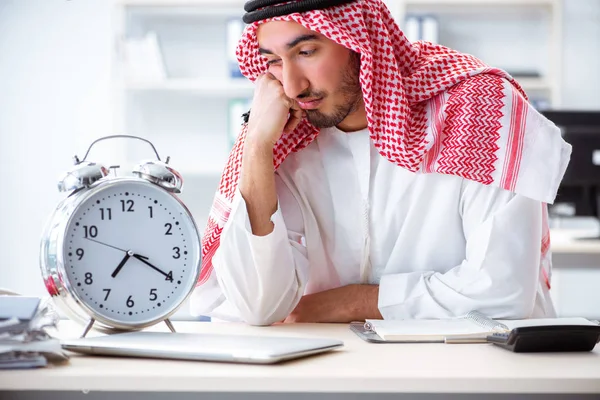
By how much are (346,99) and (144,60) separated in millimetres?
2924

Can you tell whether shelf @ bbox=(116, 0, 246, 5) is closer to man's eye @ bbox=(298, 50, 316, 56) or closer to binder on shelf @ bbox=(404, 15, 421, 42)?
binder on shelf @ bbox=(404, 15, 421, 42)

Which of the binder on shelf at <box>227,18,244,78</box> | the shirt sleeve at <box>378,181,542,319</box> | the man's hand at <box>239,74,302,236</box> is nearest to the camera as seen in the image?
the shirt sleeve at <box>378,181,542,319</box>

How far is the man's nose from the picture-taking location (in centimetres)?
182

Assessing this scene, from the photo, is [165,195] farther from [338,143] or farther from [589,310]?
[589,310]

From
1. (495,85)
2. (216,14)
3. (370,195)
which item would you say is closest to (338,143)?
(370,195)

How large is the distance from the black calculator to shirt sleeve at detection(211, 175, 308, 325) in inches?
24.5

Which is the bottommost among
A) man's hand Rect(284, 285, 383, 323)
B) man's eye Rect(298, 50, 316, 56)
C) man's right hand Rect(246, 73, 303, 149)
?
man's hand Rect(284, 285, 383, 323)

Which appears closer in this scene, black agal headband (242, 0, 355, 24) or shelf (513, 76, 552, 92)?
black agal headband (242, 0, 355, 24)

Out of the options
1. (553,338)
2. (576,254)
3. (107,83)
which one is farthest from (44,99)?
(553,338)

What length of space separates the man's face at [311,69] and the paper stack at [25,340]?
0.92 meters

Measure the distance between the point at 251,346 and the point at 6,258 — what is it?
4371 millimetres

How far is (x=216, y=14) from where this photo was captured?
483 cm

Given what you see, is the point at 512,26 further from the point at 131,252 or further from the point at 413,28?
the point at 131,252

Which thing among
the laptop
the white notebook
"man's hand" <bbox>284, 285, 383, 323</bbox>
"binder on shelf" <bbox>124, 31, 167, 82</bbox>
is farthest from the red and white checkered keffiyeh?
"binder on shelf" <bbox>124, 31, 167, 82</bbox>
